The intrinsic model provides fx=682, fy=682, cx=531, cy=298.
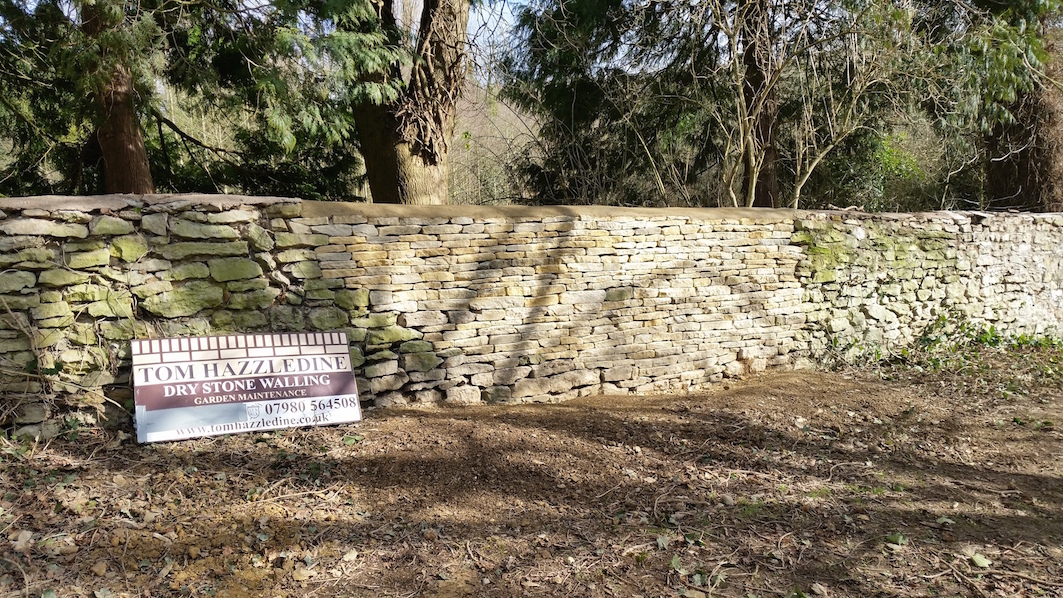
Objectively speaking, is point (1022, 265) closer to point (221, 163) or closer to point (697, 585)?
point (697, 585)

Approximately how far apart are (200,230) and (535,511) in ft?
8.38

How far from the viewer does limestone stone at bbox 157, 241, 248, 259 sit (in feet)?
13.1

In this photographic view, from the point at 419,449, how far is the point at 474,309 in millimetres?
1261

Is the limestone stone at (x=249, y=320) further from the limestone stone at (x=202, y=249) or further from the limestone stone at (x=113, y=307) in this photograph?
the limestone stone at (x=113, y=307)

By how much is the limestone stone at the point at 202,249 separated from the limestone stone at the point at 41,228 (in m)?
0.40

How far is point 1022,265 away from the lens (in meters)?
7.97

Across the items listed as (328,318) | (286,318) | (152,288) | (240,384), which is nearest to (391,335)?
(328,318)

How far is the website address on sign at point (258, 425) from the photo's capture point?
3784 millimetres

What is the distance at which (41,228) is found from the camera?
3.66 meters

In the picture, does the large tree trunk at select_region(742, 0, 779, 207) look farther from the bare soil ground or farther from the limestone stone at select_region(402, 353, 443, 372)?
the limestone stone at select_region(402, 353, 443, 372)

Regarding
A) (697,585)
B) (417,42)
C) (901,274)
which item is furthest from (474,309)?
(901,274)

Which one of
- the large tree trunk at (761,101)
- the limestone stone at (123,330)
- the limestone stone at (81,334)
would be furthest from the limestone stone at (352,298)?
the large tree trunk at (761,101)

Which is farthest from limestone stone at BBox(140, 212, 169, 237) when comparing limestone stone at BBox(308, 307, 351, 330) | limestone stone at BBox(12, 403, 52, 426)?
limestone stone at BBox(12, 403, 52, 426)

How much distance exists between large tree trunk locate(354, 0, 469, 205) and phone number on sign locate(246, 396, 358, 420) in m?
2.61
